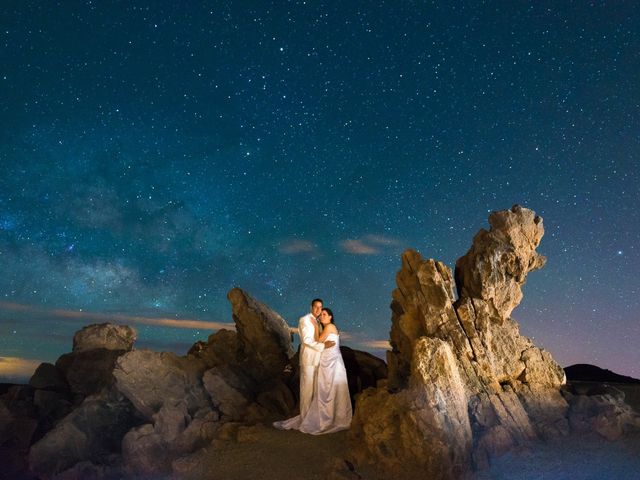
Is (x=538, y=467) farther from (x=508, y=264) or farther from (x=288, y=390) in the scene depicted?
(x=288, y=390)

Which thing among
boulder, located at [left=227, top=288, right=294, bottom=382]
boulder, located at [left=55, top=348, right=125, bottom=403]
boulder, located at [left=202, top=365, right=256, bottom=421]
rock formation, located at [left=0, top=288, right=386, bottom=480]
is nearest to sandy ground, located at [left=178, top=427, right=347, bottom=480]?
rock formation, located at [left=0, top=288, right=386, bottom=480]

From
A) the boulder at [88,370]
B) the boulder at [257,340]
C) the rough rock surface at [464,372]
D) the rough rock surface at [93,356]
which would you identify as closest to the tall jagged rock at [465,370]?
the rough rock surface at [464,372]

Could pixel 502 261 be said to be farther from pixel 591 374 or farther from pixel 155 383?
pixel 591 374

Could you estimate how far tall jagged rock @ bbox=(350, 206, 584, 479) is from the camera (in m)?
15.4

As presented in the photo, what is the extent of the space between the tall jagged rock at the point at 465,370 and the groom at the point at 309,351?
111 inches

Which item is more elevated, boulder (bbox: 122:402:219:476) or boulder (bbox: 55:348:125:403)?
boulder (bbox: 55:348:125:403)

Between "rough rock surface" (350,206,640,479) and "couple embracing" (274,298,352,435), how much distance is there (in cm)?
185

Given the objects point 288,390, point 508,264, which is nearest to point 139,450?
point 288,390

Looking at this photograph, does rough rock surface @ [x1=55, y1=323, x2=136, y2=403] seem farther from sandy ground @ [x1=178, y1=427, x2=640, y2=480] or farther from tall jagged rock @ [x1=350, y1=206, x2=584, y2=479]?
tall jagged rock @ [x1=350, y1=206, x2=584, y2=479]

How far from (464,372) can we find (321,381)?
5.30 m

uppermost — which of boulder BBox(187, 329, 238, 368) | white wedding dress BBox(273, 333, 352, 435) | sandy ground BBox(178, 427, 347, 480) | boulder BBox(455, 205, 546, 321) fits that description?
boulder BBox(455, 205, 546, 321)

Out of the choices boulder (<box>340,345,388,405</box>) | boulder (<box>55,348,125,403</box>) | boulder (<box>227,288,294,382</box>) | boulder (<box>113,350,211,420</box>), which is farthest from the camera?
boulder (<box>55,348,125,403</box>)

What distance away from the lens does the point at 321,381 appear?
19.3 metres

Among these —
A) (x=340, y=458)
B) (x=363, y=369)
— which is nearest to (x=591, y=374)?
(x=363, y=369)
